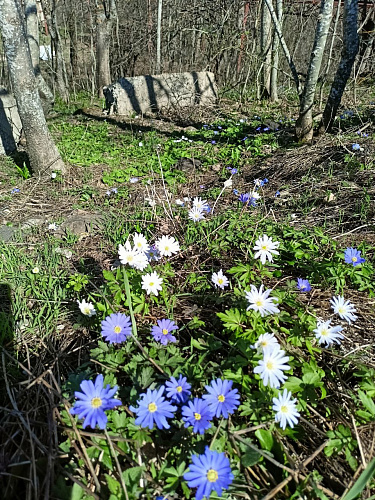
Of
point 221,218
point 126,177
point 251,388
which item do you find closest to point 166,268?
point 251,388

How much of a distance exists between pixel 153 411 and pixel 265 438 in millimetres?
394

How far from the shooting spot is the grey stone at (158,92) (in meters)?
6.65

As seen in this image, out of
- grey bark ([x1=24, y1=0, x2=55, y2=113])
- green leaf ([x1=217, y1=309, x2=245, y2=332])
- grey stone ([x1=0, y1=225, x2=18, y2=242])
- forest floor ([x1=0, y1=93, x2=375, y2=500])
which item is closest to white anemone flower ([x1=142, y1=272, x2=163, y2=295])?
forest floor ([x1=0, y1=93, x2=375, y2=500])

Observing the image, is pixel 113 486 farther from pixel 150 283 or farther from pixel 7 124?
pixel 7 124

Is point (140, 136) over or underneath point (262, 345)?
underneath

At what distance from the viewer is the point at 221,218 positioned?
8.47 ft

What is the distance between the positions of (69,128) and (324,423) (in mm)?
5780

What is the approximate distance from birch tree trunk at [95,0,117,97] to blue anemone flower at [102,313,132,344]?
314 inches

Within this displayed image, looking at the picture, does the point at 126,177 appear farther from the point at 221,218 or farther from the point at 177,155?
the point at 221,218

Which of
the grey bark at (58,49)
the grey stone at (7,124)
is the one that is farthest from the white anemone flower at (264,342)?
the grey bark at (58,49)

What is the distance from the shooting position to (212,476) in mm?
911

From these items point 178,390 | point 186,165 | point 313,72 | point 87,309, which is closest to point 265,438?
point 178,390

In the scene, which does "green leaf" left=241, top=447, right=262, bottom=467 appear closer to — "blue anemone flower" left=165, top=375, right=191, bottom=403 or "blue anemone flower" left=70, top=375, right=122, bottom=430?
"blue anemone flower" left=165, top=375, right=191, bottom=403

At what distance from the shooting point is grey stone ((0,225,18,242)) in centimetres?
272
